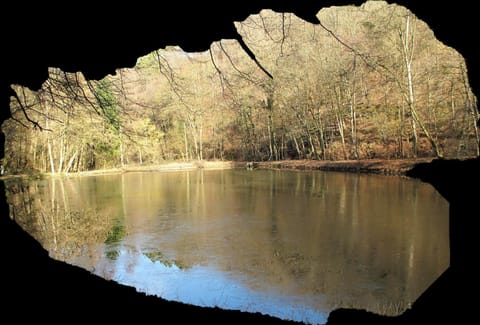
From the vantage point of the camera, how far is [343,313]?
7.32ft

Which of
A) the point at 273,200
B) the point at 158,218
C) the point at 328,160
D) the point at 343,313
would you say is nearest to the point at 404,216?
the point at 273,200

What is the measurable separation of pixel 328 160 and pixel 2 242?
3257 centimetres

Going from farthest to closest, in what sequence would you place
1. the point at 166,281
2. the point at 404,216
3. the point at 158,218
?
1. the point at 158,218
2. the point at 404,216
3. the point at 166,281

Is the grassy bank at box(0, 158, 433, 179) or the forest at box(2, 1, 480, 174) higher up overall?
the forest at box(2, 1, 480, 174)

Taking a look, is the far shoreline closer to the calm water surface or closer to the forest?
the forest

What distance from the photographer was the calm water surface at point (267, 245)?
652cm

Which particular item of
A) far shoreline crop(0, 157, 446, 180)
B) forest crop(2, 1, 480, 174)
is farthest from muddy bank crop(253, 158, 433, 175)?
forest crop(2, 1, 480, 174)

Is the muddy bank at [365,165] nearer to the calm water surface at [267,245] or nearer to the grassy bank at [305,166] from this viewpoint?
the grassy bank at [305,166]

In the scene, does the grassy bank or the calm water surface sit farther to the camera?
the grassy bank

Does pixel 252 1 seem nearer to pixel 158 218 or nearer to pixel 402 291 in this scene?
pixel 402 291

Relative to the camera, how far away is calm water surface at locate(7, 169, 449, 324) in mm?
6516

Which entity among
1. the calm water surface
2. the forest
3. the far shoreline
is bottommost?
the calm water surface

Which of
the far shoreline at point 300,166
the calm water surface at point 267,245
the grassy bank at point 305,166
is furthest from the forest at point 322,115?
the calm water surface at point 267,245

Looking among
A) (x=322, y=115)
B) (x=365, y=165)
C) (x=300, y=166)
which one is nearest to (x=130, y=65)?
(x=365, y=165)
